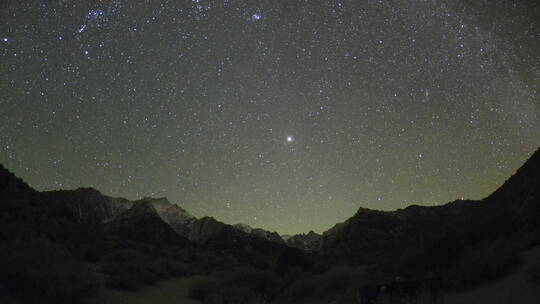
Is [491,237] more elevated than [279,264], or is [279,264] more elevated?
[491,237]

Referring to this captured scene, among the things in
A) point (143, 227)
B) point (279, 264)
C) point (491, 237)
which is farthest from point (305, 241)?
point (491, 237)

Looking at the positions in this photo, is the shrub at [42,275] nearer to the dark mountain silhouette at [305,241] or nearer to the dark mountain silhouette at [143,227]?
the dark mountain silhouette at [143,227]

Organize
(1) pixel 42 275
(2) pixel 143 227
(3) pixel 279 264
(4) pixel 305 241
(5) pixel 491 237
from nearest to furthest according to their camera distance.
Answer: (1) pixel 42 275 < (5) pixel 491 237 < (3) pixel 279 264 < (2) pixel 143 227 < (4) pixel 305 241

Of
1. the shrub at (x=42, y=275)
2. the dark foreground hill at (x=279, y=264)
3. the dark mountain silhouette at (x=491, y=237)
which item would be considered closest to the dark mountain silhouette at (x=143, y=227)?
the dark foreground hill at (x=279, y=264)

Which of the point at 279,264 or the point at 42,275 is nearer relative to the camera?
the point at 42,275

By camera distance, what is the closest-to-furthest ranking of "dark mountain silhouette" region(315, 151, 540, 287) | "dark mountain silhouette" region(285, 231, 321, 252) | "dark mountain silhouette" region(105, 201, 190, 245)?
"dark mountain silhouette" region(315, 151, 540, 287), "dark mountain silhouette" region(105, 201, 190, 245), "dark mountain silhouette" region(285, 231, 321, 252)

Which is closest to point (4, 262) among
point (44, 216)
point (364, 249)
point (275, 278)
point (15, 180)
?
point (44, 216)

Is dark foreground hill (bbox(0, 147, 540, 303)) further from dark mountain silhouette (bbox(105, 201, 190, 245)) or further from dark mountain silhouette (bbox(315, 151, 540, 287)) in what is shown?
dark mountain silhouette (bbox(105, 201, 190, 245))

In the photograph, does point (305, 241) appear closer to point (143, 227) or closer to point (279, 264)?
point (143, 227)

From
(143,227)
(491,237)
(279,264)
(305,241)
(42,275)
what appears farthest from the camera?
(305,241)

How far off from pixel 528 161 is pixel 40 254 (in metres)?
27.3

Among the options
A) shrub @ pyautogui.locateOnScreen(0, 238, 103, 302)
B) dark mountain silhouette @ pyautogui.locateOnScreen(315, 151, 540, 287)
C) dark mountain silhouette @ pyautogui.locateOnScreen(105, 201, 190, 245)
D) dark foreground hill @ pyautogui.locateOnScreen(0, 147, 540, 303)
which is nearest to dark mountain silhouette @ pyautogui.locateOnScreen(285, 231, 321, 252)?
dark mountain silhouette @ pyautogui.locateOnScreen(105, 201, 190, 245)

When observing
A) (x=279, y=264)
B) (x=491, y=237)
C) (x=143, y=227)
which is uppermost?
(x=143, y=227)

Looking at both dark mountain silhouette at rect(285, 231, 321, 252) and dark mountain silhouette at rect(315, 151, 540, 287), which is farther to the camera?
dark mountain silhouette at rect(285, 231, 321, 252)
